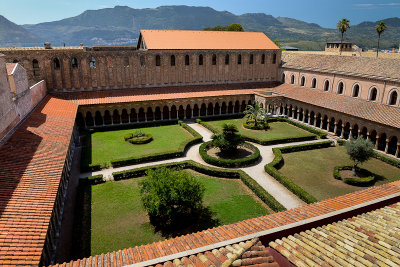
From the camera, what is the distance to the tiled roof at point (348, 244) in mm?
6805

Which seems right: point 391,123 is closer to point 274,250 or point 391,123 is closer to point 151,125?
point 274,250

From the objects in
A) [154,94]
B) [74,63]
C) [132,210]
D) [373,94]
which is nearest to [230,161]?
[132,210]

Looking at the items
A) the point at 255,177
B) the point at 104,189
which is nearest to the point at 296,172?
the point at 255,177

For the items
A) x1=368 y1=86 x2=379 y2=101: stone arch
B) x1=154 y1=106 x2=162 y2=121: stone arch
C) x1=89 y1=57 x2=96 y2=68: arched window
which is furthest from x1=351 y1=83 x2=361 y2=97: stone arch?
x1=89 y1=57 x2=96 y2=68: arched window

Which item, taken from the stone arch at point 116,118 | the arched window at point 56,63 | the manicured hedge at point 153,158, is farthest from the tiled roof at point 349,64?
the arched window at point 56,63

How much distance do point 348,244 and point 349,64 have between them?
101 feet

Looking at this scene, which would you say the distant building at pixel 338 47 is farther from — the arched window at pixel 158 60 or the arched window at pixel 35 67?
the arched window at pixel 35 67

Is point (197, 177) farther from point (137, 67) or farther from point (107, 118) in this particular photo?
point (137, 67)

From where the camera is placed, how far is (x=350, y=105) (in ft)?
96.9

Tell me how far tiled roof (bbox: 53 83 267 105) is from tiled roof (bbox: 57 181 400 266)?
27493 mm

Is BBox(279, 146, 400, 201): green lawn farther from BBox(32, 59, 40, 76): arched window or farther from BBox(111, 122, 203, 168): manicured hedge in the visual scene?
BBox(32, 59, 40, 76): arched window

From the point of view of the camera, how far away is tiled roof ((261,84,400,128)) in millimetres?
25422

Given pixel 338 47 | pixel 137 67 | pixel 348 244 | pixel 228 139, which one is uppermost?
pixel 338 47

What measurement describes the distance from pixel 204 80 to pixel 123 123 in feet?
45.7
